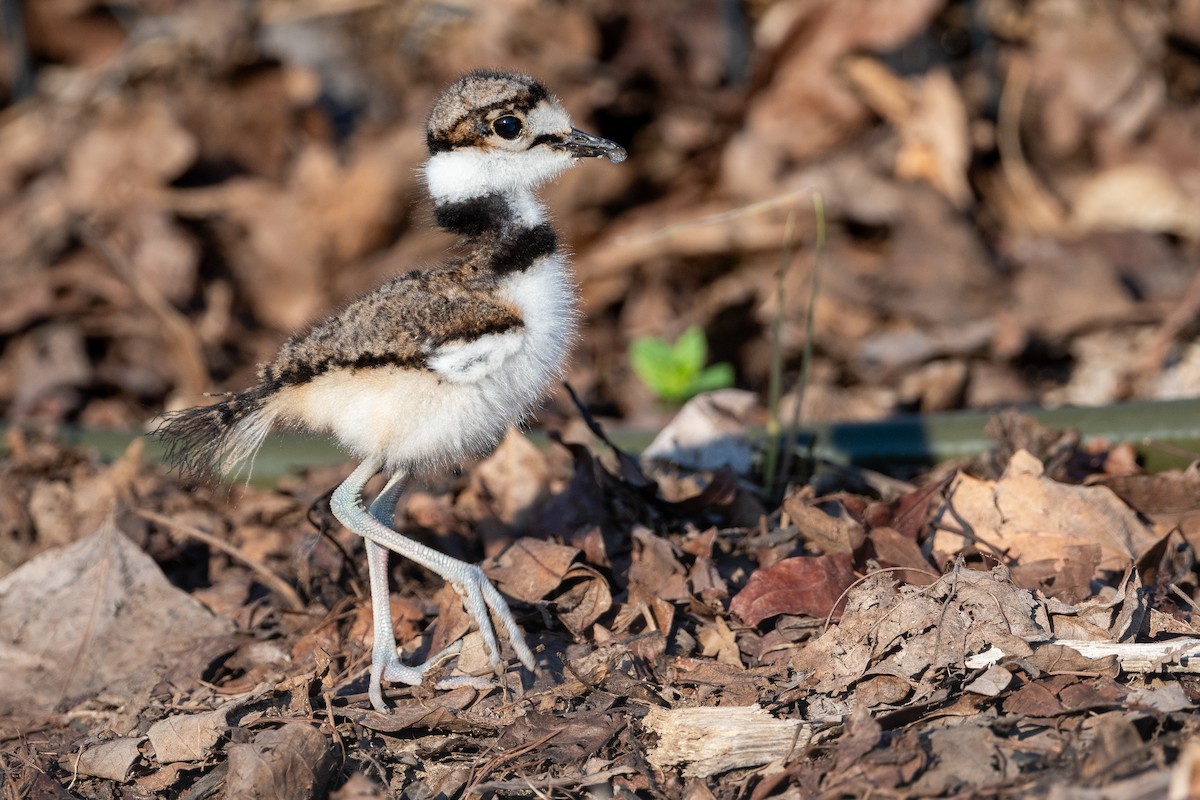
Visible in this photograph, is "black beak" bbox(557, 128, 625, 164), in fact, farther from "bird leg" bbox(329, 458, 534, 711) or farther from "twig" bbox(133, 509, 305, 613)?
"twig" bbox(133, 509, 305, 613)

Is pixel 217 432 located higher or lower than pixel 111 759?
higher

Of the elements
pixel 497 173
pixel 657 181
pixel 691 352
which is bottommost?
pixel 691 352

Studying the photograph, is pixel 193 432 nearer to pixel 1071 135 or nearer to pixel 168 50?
pixel 168 50

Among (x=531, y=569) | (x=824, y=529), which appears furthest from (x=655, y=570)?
(x=824, y=529)

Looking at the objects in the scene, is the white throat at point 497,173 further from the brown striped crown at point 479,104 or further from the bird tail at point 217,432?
the bird tail at point 217,432

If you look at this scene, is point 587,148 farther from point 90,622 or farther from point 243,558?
point 90,622

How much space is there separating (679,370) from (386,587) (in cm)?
220

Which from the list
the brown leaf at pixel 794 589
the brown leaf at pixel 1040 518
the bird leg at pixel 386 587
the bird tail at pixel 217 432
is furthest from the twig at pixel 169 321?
the brown leaf at pixel 1040 518

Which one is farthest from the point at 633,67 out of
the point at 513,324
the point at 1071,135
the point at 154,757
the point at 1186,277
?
the point at 154,757

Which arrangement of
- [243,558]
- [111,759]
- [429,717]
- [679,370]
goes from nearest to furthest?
[429,717] < [111,759] < [243,558] < [679,370]

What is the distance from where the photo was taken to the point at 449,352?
124 inches

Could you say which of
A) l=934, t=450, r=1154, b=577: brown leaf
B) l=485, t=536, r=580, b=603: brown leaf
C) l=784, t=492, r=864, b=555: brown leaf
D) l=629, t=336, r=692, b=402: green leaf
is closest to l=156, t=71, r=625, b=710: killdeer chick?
l=485, t=536, r=580, b=603: brown leaf

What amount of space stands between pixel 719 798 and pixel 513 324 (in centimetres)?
123

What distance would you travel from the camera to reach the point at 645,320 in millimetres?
6645
